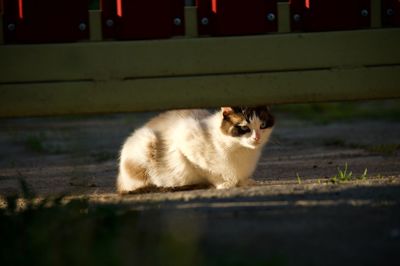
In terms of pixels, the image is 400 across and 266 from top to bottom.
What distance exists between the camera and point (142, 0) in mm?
5316

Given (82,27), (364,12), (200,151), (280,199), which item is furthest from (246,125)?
(280,199)

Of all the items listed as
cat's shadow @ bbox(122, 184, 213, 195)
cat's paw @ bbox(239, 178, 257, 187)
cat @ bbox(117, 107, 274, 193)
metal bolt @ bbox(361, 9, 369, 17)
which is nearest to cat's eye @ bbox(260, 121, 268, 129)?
cat @ bbox(117, 107, 274, 193)

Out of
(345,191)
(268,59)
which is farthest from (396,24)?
(345,191)

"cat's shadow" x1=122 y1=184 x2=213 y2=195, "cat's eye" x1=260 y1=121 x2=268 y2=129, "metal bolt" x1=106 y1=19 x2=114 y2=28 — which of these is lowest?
"cat's shadow" x1=122 y1=184 x2=213 y2=195

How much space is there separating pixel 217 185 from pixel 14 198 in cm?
223

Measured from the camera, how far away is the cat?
604 cm

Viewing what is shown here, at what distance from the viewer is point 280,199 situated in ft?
14.4

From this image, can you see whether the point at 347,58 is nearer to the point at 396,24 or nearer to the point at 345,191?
the point at 396,24

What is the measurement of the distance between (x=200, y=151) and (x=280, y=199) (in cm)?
182

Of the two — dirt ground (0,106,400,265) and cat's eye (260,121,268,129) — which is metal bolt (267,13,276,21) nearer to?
cat's eye (260,121,268,129)

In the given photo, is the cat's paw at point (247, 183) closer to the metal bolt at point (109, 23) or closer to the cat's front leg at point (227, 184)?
the cat's front leg at point (227, 184)

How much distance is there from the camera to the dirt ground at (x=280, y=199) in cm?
342

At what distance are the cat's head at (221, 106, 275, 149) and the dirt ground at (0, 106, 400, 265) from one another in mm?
387

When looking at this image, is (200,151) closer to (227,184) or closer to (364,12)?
(227,184)
